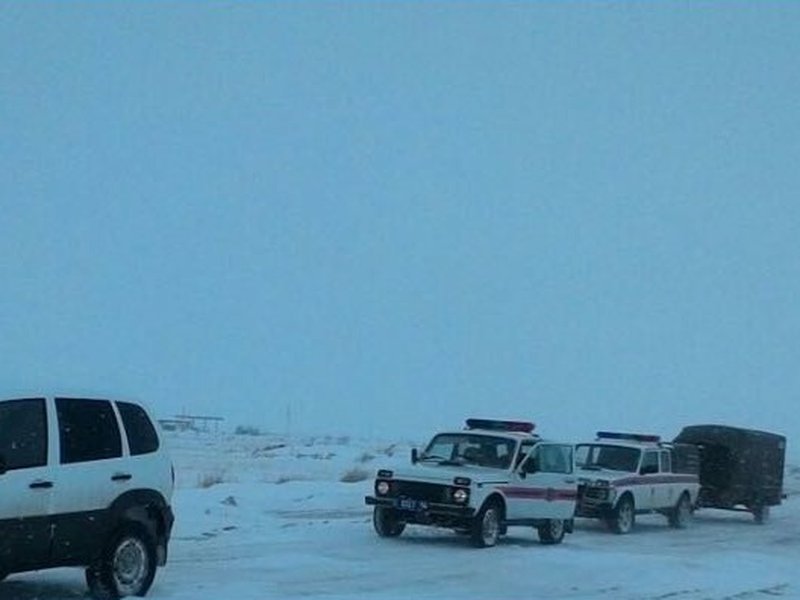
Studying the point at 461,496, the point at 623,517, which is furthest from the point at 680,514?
the point at 461,496

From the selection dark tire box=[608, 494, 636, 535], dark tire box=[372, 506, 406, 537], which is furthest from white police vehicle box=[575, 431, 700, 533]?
dark tire box=[372, 506, 406, 537]

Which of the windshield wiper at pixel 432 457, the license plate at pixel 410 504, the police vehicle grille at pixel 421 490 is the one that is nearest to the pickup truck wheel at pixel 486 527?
the police vehicle grille at pixel 421 490

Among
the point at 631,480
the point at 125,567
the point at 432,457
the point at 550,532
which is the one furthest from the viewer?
the point at 631,480

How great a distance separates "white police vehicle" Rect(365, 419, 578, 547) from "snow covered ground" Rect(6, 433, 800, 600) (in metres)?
0.44

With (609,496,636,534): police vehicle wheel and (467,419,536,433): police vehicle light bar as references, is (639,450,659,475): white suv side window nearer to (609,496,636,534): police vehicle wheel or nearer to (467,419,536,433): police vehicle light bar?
(609,496,636,534): police vehicle wheel

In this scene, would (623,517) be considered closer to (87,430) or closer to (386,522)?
(386,522)

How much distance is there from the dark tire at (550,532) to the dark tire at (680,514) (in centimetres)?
792

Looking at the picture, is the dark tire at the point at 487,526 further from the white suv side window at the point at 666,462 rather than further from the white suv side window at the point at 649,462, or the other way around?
the white suv side window at the point at 666,462

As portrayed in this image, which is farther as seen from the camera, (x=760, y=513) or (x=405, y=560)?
(x=760, y=513)

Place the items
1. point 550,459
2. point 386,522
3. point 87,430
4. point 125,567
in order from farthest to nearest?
point 550,459 → point 386,522 → point 125,567 → point 87,430

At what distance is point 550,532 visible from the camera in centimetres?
2409

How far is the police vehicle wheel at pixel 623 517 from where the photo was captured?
2834 centimetres

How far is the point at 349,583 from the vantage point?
16344mm

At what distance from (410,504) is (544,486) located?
2860 millimetres
